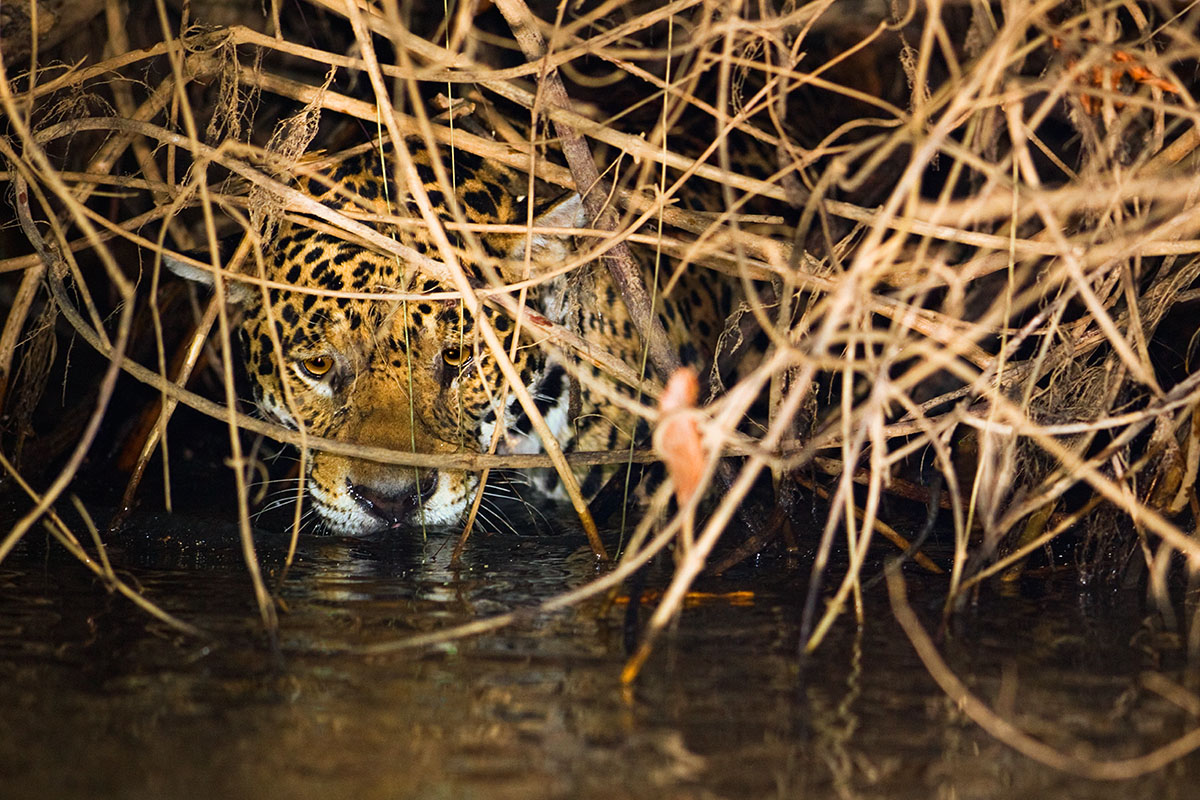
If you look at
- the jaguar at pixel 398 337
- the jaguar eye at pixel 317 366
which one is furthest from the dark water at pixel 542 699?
the jaguar eye at pixel 317 366

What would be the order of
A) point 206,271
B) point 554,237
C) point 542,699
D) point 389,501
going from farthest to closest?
point 554,237 < point 206,271 < point 389,501 < point 542,699

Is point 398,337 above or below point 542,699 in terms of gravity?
above

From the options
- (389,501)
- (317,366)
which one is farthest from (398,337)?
(389,501)

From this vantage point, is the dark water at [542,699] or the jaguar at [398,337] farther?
the jaguar at [398,337]

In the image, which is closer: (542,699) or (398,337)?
(542,699)

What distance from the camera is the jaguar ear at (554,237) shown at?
13.3 feet

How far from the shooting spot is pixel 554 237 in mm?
4434

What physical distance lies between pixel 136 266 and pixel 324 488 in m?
1.88

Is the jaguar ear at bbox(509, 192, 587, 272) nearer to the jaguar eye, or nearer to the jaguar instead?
the jaguar

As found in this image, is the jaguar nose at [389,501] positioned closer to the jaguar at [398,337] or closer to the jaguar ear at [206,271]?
the jaguar at [398,337]

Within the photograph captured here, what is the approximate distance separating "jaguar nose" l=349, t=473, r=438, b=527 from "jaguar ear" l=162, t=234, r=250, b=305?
895 millimetres

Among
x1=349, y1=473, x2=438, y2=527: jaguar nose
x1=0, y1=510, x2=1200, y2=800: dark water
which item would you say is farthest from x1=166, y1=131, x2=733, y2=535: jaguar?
x1=0, y1=510, x2=1200, y2=800: dark water

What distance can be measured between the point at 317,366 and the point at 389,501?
726mm

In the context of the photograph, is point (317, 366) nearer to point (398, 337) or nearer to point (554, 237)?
point (398, 337)
